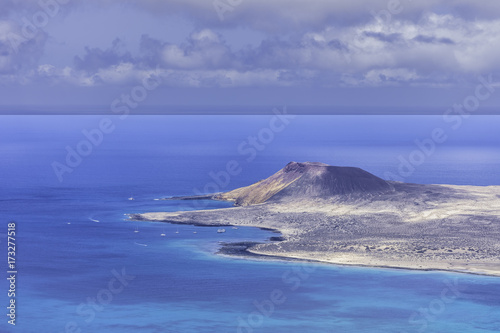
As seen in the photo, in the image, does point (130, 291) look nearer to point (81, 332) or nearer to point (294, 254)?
point (81, 332)

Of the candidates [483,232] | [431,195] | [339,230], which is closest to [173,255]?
[339,230]

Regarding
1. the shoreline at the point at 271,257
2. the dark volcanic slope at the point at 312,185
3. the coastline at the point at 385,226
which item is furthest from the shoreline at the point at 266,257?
the dark volcanic slope at the point at 312,185

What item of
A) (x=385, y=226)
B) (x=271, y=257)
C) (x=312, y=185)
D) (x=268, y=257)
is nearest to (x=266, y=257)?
(x=268, y=257)

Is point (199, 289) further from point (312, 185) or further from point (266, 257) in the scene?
point (312, 185)

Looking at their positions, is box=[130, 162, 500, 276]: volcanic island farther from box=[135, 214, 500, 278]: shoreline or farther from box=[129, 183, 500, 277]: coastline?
box=[135, 214, 500, 278]: shoreline

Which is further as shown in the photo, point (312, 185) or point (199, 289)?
point (312, 185)

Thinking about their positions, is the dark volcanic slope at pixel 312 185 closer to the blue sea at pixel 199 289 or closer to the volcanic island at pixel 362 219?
the volcanic island at pixel 362 219

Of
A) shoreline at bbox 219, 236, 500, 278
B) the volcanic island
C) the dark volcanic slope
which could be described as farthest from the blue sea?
the dark volcanic slope
